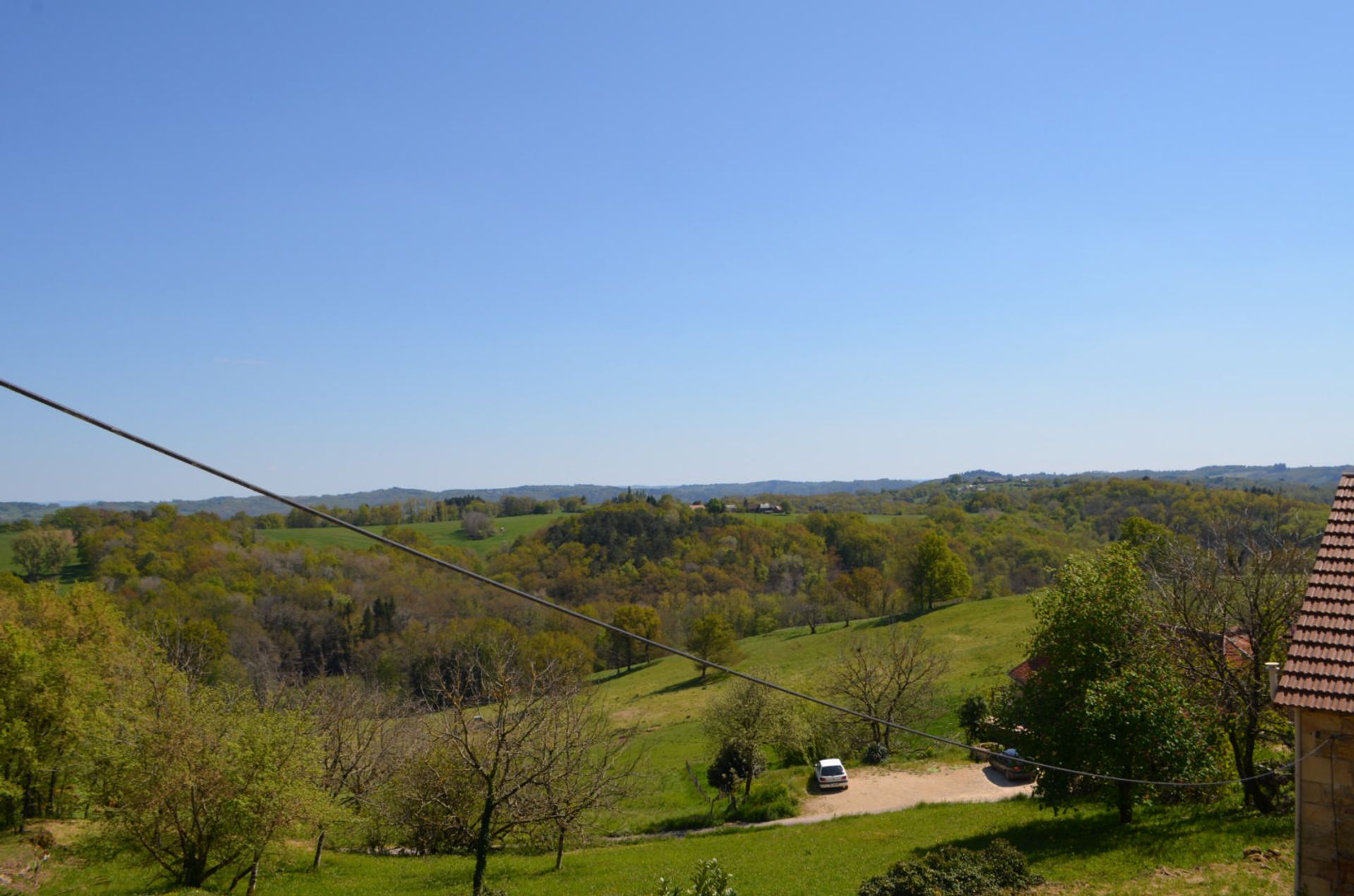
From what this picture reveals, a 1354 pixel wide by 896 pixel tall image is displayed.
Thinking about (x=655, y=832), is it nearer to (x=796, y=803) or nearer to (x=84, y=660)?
(x=796, y=803)

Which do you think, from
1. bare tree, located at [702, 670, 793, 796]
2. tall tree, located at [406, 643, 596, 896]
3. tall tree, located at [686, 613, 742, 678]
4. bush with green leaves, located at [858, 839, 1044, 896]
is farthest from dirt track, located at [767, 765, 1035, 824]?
tall tree, located at [686, 613, 742, 678]

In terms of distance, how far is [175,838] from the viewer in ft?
66.3

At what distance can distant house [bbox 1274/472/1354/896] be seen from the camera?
9867mm

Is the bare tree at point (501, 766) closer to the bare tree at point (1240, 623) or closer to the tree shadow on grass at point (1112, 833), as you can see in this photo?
the tree shadow on grass at point (1112, 833)

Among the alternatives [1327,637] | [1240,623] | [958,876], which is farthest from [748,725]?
[1327,637]

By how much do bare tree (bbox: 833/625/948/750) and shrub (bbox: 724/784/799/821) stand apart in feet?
28.0

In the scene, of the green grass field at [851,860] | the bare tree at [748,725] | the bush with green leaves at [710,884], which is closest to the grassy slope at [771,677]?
the bare tree at [748,725]

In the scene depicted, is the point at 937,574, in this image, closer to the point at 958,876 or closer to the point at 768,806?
the point at 768,806

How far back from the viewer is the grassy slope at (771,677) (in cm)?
3806

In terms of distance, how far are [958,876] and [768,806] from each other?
18381 mm

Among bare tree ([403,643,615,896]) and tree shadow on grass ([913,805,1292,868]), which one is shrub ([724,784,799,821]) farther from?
tree shadow on grass ([913,805,1292,868])

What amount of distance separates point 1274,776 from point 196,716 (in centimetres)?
2840

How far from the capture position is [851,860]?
21750 millimetres

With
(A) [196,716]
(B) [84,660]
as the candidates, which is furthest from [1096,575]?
(B) [84,660]
